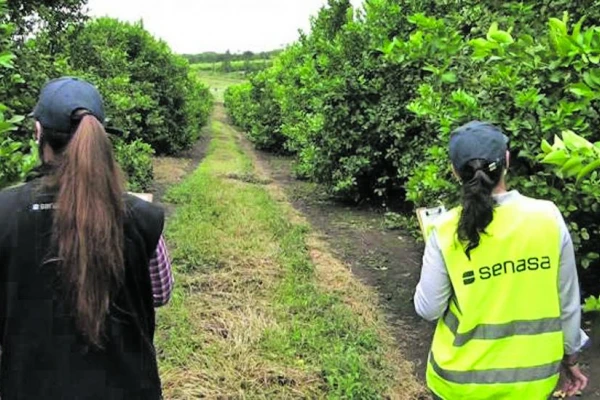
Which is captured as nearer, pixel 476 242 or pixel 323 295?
pixel 476 242

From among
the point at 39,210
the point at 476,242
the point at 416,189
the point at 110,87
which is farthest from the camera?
the point at 110,87

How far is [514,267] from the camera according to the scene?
94.4 inches

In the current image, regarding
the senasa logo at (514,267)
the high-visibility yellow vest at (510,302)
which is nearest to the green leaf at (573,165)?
the high-visibility yellow vest at (510,302)

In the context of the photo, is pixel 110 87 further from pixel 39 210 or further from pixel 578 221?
pixel 39 210

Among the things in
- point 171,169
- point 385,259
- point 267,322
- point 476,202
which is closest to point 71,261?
point 476,202

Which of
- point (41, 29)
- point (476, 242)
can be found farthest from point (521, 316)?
point (41, 29)

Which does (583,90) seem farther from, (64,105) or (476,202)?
(64,105)

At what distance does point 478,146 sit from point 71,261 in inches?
58.7

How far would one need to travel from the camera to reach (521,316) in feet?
7.91

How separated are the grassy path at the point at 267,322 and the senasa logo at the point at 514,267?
7.10ft

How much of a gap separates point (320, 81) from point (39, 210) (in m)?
10.9

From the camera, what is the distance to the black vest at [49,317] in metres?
1.98

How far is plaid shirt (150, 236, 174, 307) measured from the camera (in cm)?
223

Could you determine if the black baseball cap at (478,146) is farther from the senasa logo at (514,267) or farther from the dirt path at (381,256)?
the dirt path at (381,256)
